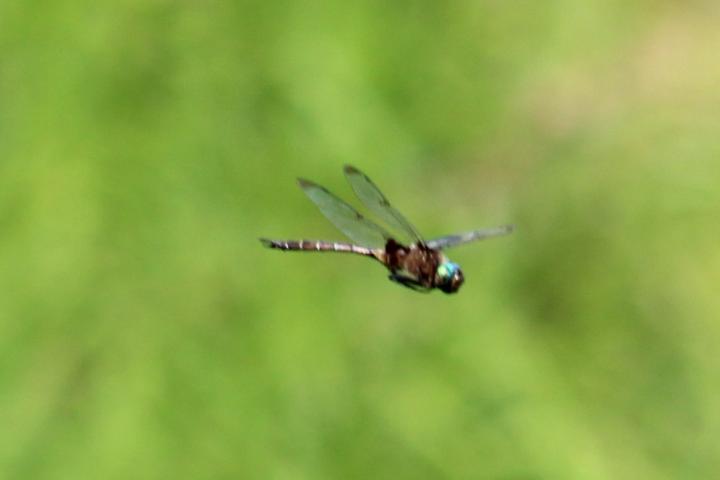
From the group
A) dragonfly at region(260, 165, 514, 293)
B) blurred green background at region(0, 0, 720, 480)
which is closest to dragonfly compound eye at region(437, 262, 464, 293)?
dragonfly at region(260, 165, 514, 293)

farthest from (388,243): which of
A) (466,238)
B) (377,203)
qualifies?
(466,238)

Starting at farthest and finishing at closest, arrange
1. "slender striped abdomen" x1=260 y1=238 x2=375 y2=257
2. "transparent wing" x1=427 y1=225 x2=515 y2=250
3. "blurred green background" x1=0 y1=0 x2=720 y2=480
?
"blurred green background" x1=0 y1=0 x2=720 y2=480, "slender striped abdomen" x1=260 y1=238 x2=375 y2=257, "transparent wing" x1=427 y1=225 x2=515 y2=250

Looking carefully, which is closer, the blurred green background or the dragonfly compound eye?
the dragonfly compound eye

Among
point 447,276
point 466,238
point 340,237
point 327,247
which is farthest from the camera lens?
point 340,237

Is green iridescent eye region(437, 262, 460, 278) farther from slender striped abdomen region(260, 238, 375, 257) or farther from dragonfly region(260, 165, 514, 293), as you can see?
slender striped abdomen region(260, 238, 375, 257)

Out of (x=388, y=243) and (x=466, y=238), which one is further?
(x=388, y=243)

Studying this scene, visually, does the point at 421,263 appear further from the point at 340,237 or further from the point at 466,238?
the point at 340,237

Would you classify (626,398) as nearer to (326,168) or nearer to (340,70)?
(326,168)
